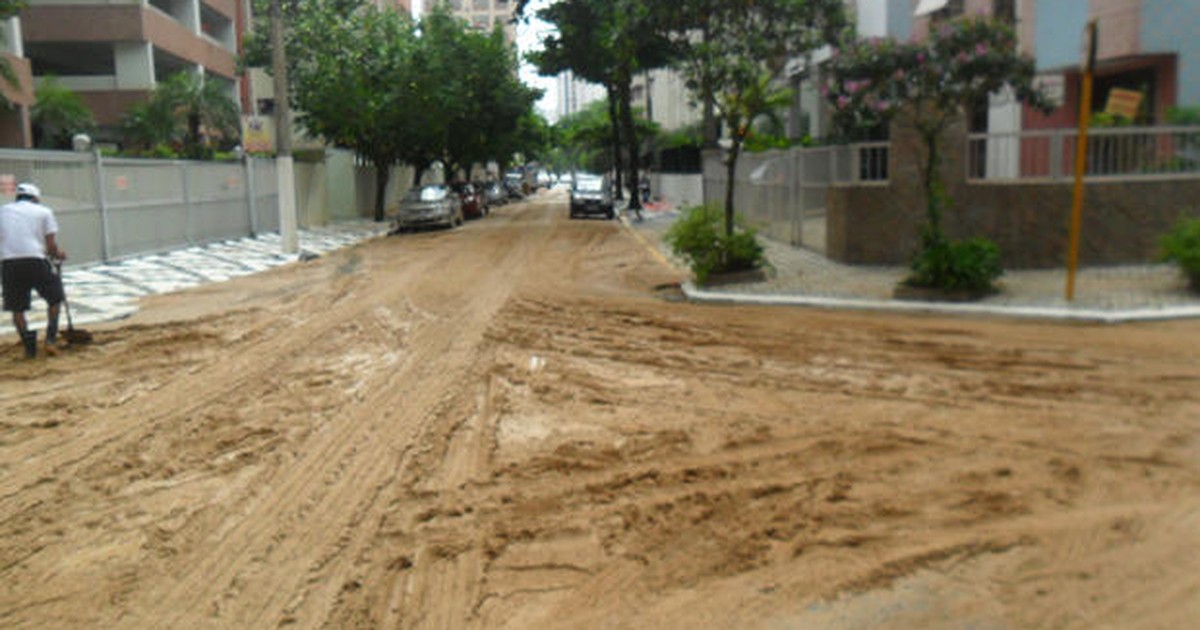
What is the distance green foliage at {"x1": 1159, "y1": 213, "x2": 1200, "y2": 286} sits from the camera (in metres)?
11.9

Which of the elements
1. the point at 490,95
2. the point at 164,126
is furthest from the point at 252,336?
the point at 490,95

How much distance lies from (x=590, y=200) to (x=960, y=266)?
26.9m

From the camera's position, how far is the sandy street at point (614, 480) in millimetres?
4414

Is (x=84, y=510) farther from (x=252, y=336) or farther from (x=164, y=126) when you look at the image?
(x=164, y=126)

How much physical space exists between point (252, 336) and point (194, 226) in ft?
49.0

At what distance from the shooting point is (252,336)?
11.7 m

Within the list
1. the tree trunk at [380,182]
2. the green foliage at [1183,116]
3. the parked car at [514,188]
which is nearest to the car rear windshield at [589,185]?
the tree trunk at [380,182]

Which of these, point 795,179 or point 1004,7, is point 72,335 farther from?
point 1004,7

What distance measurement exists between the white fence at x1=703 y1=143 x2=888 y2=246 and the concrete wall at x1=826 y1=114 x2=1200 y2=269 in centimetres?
38

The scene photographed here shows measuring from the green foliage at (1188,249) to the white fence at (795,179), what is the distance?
469 centimetres

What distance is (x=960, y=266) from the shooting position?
41.2ft

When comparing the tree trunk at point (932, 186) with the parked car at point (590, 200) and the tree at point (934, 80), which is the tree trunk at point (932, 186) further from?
the parked car at point (590, 200)

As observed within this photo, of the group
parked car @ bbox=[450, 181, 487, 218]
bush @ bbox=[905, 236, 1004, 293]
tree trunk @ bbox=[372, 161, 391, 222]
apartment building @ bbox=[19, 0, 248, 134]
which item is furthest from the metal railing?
apartment building @ bbox=[19, 0, 248, 134]

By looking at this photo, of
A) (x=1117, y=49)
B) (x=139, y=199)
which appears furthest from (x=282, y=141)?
(x=1117, y=49)
